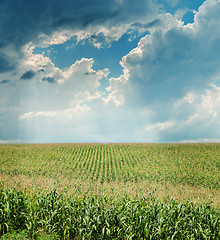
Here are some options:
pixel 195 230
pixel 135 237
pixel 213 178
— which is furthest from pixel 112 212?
pixel 213 178

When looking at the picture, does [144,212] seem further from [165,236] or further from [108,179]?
[108,179]

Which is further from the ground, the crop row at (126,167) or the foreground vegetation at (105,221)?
the foreground vegetation at (105,221)

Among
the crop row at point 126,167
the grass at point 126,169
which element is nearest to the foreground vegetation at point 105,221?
the grass at point 126,169

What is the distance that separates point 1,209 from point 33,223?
1720mm

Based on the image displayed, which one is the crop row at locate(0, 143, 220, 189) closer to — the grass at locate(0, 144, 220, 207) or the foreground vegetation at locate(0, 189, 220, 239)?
the grass at locate(0, 144, 220, 207)

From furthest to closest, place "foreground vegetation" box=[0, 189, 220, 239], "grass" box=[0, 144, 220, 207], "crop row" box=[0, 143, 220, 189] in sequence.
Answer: "crop row" box=[0, 143, 220, 189] < "grass" box=[0, 144, 220, 207] < "foreground vegetation" box=[0, 189, 220, 239]

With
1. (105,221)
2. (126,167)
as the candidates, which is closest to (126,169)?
(126,167)

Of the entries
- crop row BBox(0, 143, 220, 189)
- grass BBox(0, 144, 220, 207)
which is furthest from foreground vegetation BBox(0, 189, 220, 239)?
crop row BBox(0, 143, 220, 189)

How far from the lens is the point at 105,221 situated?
7.62 meters

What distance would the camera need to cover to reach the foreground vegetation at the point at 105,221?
24.3ft

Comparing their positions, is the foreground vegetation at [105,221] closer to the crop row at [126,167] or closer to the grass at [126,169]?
the grass at [126,169]

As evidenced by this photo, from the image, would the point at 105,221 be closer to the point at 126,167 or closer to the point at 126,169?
the point at 126,169

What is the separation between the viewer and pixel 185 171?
29500 millimetres

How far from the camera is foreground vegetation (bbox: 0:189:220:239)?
292 inches
